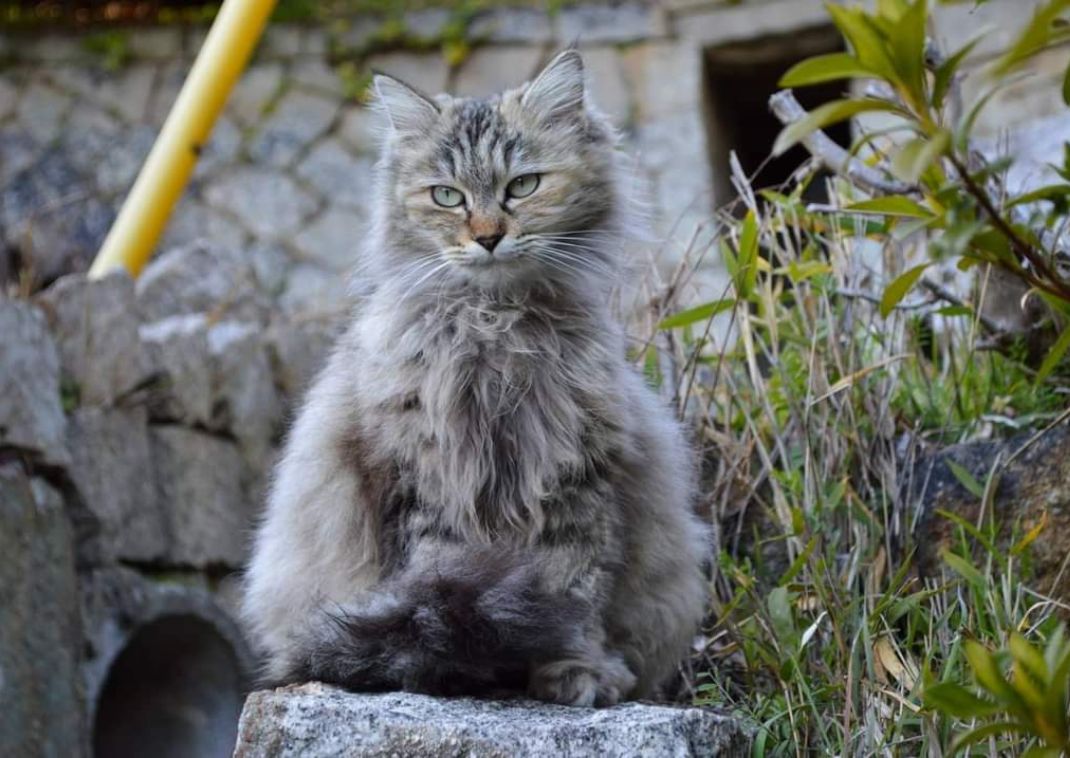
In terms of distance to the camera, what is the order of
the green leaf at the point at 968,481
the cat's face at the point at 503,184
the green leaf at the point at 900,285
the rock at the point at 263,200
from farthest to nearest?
the rock at the point at 263,200 < the green leaf at the point at 968,481 < the cat's face at the point at 503,184 < the green leaf at the point at 900,285

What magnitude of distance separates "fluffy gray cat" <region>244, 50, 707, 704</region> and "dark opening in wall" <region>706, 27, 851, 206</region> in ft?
15.4

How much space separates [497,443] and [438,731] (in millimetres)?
814

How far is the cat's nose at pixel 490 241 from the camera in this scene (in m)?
3.17

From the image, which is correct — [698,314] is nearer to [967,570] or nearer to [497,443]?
[497,443]

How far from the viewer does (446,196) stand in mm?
3307

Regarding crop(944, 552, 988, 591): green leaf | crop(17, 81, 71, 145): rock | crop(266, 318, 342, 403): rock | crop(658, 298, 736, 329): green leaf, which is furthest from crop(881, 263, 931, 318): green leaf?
crop(17, 81, 71, 145): rock

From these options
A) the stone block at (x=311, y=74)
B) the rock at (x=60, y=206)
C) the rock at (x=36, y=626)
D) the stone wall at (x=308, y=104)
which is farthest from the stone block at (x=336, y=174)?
the rock at (x=36, y=626)

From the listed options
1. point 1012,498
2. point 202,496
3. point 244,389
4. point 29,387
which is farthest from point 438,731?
point 244,389

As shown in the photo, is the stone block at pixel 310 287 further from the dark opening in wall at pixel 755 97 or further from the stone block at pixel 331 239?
the dark opening in wall at pixel 755 97

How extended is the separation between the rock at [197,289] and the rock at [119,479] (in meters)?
0.98

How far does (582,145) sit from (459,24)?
516 centimetres

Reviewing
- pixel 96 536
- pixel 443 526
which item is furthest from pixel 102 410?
pixel 443 526

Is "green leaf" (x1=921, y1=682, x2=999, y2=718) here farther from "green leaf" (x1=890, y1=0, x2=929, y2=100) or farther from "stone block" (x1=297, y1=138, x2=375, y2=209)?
"stone block" (x1=297, y1=138, x2=375, y2=209)

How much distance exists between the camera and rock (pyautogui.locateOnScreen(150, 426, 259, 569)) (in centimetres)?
512
